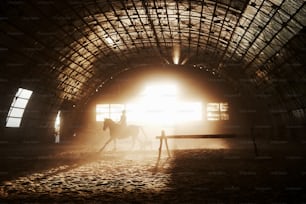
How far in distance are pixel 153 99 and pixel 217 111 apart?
334 inches

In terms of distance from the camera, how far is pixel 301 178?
772cm

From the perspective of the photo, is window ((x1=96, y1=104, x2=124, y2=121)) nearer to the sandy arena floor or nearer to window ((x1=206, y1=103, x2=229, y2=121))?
window ((x1=206, y1=103, x2=229, y2=121))

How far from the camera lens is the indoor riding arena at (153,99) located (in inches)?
300

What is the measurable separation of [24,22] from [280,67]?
763 inches

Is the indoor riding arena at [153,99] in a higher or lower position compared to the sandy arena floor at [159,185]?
higher

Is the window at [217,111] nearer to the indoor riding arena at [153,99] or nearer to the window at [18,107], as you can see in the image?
the indoor riding arena at [153,99]

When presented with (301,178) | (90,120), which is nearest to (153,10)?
(301,178)

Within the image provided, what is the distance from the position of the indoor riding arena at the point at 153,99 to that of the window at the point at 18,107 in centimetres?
15

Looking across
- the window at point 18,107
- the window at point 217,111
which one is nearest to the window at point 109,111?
the window at point 217,111

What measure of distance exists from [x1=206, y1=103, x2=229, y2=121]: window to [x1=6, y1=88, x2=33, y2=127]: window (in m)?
21.9

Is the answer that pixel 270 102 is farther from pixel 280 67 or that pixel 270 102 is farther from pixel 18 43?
pixel 18 43

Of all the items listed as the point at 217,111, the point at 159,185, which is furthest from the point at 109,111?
the point at 159,185

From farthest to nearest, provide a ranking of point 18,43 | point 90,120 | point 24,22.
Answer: point 90,120 < point 18,43 < point 24,22

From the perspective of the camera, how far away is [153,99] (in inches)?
1515
